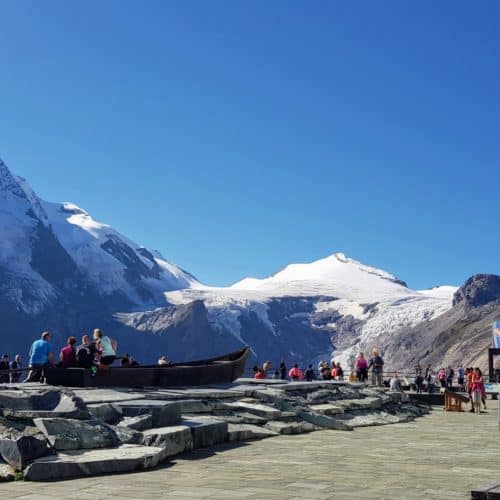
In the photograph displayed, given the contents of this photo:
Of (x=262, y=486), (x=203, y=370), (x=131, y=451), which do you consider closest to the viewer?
(x=262, y=486)

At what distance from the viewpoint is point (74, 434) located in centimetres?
909

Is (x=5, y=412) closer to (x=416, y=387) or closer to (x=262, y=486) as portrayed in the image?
(x=262, y=486)

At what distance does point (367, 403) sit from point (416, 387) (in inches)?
809

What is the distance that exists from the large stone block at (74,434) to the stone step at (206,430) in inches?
55.2

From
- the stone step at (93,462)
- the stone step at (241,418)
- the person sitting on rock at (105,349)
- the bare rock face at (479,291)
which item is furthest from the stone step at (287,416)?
the bare rock face at (479,291)

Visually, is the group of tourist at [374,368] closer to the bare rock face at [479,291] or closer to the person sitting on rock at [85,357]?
the person sitting on rock at [85,357]

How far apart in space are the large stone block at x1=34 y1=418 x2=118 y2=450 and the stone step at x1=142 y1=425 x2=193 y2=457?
1.54ft

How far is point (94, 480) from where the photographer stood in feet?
25.5

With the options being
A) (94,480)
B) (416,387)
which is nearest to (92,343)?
(94,480)

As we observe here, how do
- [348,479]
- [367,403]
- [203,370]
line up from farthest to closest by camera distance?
[367,403], [203,370], [348,479]

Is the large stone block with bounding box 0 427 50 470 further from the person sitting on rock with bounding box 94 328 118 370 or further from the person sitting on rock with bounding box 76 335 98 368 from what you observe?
the person sitting on rock with bounding box 76 335 98 368

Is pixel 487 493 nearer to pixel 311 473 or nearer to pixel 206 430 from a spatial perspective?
pixel 311 473

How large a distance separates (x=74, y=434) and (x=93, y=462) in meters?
1.06

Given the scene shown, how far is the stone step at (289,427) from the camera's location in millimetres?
13086
